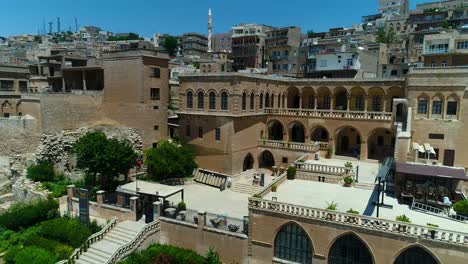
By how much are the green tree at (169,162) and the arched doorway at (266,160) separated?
8911mm

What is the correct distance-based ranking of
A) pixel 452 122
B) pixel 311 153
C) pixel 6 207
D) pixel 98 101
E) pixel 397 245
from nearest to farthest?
1. pixel 397 245
2. pixel 452 122
3. pixel 6 207
4. pixel 311 153
5. pixel 98 101

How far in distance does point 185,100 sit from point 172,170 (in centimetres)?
863

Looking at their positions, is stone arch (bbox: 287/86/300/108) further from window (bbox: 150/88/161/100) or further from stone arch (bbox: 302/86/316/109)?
window (bbox: 150/88/161/100)

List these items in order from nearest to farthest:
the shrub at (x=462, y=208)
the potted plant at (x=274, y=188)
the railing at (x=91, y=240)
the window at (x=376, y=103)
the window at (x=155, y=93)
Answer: the shrub at (x=462, y=208), the railing at (x=91, y=240), the potted plant at (x=274, y=188), the window at (x=155, y=93), the window at (x=376, y=103)

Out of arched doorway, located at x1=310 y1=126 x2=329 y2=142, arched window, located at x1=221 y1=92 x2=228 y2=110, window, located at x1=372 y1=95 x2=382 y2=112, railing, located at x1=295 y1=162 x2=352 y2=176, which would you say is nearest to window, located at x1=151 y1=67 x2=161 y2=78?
arched window, located at x1=221 y1=92 x2=228 y2=110

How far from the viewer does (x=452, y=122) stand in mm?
26641

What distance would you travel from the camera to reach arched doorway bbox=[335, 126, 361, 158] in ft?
118

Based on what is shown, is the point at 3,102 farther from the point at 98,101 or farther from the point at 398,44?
the point at 398,44

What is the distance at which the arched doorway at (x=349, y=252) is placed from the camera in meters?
17.0

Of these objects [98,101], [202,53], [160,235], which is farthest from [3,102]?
[202,53]

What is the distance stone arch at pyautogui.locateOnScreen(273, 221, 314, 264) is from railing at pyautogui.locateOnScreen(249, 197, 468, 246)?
0.89 meters

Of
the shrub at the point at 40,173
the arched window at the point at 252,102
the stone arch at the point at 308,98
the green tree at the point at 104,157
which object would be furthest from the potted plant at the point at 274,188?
the shrub at the point at 40,173

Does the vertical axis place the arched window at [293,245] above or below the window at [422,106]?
below

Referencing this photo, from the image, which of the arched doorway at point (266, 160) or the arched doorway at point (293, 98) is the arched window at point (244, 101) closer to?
the arched doorway at point (266, 160)
